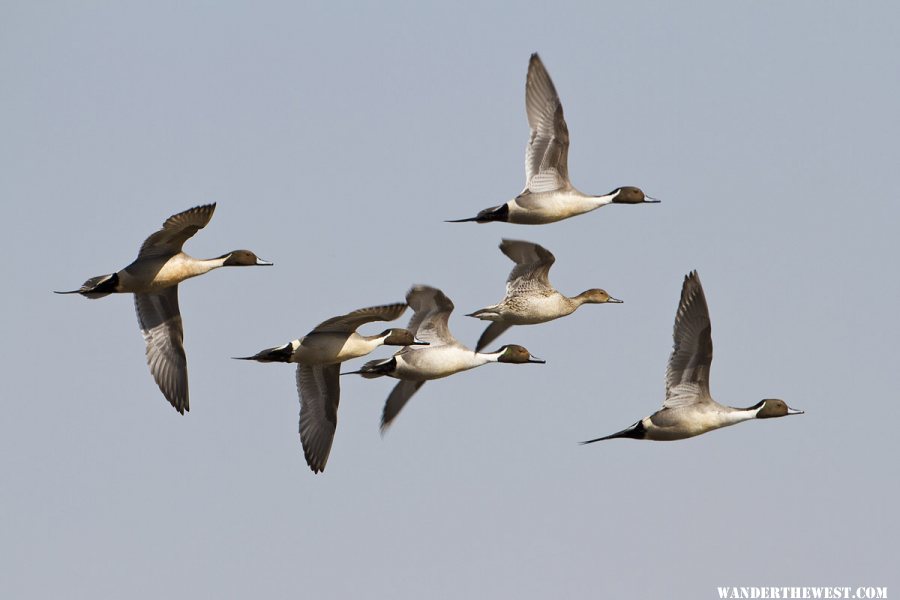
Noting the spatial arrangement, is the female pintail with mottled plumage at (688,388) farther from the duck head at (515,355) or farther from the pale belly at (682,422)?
the duck head at (515,355)

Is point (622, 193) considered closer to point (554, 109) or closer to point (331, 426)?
point (554, 109)

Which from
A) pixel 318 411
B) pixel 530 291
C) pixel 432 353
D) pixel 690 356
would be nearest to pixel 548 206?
pixel 530 291

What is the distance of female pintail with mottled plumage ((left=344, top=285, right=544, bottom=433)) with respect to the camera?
21.0 meters

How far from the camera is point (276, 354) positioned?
64.8ft

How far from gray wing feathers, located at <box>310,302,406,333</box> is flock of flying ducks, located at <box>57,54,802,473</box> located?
0.06ft

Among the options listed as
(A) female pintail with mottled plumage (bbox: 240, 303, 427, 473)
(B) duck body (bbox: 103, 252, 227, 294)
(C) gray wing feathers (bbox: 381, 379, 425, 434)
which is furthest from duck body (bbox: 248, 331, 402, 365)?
(C) gray wing feathers (bbox: 381, 379, 425, 434)

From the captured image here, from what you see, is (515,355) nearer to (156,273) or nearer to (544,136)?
(544,136)

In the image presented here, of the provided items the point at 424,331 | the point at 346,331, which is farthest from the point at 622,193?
the point at 346,331

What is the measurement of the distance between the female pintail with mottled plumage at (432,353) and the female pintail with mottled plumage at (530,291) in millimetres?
554

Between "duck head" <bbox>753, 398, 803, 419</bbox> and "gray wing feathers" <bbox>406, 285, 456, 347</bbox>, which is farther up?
"gray wing feathers" <bbox>406, 285, 456, 347</bbox>

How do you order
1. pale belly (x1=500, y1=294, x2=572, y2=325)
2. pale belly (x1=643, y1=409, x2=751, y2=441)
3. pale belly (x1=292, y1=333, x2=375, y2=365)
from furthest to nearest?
pale belly (x1=500, y1=294, x2=572, y2=325), pale belly (x1=292, y1=333, x2=375, y2=365), pale belly (x1=643, y1=409, x2=751, y2=441)

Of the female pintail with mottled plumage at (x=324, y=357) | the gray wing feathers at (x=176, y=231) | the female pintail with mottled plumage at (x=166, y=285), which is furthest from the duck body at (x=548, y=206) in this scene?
the gray wing feathers at (x=176, y=231)

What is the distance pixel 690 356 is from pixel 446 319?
4.22 metres

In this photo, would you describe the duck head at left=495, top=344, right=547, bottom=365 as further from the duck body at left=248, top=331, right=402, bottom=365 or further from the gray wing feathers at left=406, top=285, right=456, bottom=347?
the duck body at left=248, top=331, right=402, bottom=365
